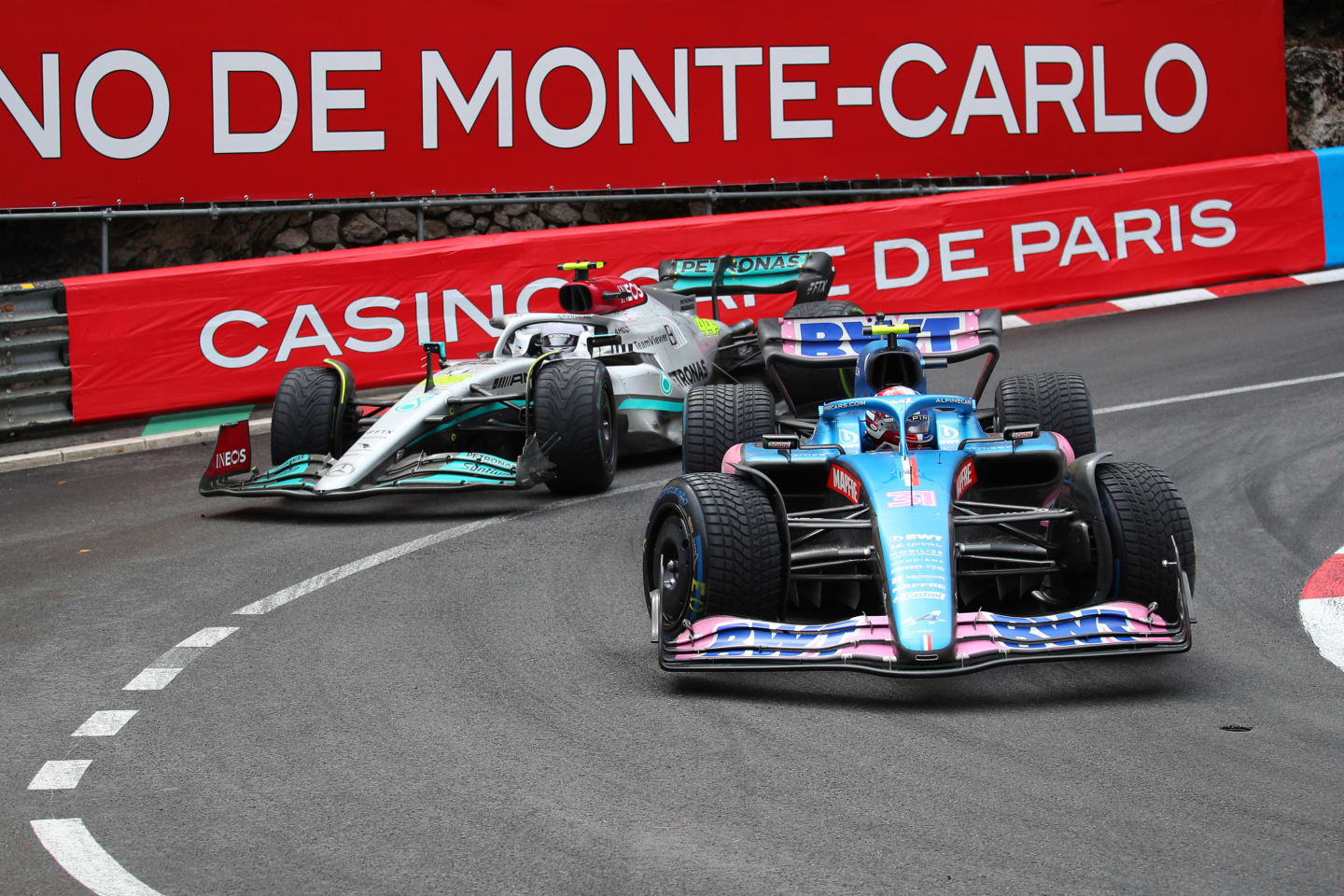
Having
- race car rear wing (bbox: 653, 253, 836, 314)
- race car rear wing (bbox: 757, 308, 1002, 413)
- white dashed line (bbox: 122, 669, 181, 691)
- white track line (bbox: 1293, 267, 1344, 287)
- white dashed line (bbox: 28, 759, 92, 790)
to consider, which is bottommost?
white dashed line (bbox: 28, 759, 92, 790)

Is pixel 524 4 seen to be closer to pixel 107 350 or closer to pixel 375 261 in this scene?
pixel 375 261

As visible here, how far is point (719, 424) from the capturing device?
8500 millimetres

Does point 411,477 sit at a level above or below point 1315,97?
below

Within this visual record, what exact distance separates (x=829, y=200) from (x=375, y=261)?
572 centimetres

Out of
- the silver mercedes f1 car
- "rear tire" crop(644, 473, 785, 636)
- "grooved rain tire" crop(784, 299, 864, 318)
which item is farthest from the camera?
"grooved rain tire" crop(784, 299, 864, 318)

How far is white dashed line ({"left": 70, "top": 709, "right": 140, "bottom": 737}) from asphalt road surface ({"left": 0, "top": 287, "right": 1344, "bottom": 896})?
73 millimetres

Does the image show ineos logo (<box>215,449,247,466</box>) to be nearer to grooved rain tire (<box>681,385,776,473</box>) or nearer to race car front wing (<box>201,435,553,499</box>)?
race car front wing (<box>201,435,553,499</box>)

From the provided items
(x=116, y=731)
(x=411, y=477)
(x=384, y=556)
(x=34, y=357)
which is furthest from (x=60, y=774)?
(x=34, y=357)

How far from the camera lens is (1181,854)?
4.43 metres

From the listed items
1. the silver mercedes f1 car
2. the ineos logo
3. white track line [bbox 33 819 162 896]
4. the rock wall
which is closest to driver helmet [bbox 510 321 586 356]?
the silver mercedes f1 car

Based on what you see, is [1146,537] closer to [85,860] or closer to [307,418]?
[85,860]

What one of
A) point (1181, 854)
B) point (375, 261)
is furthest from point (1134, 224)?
point (1181, 854)

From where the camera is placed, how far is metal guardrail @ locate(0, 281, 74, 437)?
1281cm

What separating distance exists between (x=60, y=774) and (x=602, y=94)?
39.7 ft
